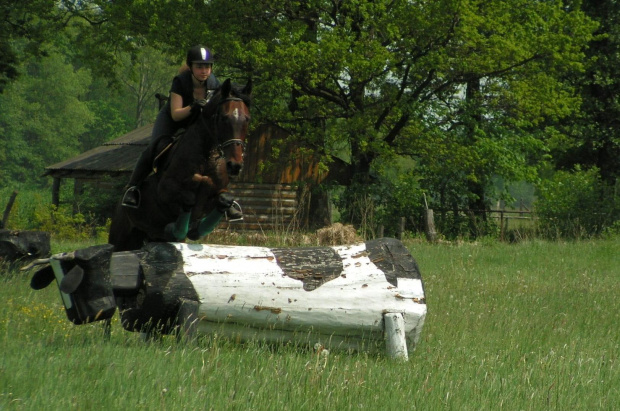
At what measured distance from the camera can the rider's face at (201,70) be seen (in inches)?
339

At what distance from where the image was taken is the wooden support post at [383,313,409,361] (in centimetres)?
645

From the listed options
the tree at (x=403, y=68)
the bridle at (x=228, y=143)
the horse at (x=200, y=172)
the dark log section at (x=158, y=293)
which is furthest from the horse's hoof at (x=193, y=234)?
the tree at (x=403, y=68)

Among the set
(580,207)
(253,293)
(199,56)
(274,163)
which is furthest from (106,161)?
(253,293)

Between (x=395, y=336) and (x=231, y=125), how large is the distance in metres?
2.91

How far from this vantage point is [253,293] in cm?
632

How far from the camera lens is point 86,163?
126ft

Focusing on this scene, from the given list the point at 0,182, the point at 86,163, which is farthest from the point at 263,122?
the point at 0,182

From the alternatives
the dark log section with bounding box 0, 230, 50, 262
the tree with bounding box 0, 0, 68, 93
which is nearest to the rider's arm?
the dark log section with bounding box 0, 230, 50, 262

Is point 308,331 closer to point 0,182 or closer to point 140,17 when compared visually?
→ point 140,17

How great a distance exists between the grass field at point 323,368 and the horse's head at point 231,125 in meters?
1.99

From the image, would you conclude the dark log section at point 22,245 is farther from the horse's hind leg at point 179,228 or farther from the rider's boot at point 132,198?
the horse's hind leg at point 179,228

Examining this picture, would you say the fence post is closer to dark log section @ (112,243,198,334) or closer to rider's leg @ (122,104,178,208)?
rider's leg @ (122,104,178,208)

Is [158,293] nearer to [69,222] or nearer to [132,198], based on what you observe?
[132,198]

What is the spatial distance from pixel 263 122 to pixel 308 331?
2344cm
